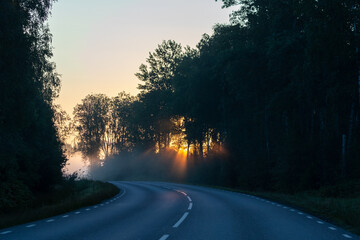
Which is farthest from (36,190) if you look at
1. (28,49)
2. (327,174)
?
(327,174)

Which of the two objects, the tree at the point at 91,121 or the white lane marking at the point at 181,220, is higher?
the tree at the point at 91,121

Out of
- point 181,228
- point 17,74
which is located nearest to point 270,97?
point 17,74

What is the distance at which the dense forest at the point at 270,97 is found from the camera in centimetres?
2620

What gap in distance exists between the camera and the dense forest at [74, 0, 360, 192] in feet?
86.0

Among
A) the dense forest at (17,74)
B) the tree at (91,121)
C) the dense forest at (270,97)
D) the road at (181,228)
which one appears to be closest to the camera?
the road at (181,228)

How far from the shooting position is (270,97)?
3641 cm

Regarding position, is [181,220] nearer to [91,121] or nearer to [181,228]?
[181,228]

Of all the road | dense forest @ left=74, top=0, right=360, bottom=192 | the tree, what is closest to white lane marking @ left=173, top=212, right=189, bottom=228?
the road

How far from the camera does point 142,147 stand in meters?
80.8

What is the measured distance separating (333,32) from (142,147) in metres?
59.9

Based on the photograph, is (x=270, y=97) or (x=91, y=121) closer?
(x=270, y=97)

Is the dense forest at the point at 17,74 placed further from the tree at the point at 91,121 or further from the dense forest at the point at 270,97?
the tree at the point at 91,121

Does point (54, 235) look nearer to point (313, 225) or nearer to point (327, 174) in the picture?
point (313, 225)

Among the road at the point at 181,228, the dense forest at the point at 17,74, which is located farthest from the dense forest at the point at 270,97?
the dense forest at the point at 17,74
